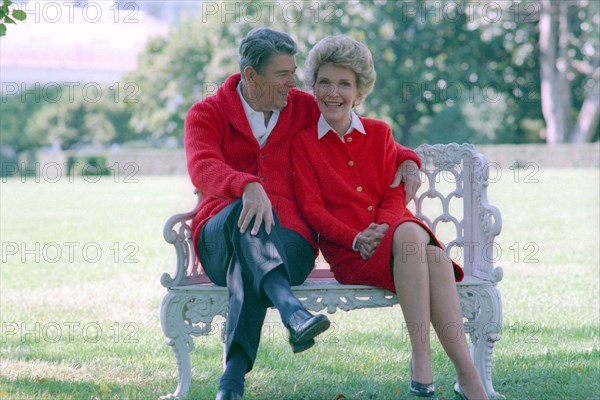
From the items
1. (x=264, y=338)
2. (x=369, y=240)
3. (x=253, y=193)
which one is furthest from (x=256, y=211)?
(x=264, y=338)

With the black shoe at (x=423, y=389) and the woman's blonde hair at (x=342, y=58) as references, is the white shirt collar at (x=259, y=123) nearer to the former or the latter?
the woman's blonde hair at (x=342, y=58)

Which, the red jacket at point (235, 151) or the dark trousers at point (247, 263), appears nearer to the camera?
the dark trousers at point (247, 263)

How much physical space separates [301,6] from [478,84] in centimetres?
808

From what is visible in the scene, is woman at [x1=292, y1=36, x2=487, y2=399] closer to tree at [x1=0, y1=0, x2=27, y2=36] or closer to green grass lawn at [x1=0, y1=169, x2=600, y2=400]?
green grass lawn at [x1=0, y1=169, x2=600, y2=400]

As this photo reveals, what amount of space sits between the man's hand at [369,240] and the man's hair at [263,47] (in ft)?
2.75

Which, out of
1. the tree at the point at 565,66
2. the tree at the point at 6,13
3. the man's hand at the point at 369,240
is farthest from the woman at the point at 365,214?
the tree at the point at 565,66

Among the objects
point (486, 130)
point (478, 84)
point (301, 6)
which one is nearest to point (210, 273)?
point (301, 6)

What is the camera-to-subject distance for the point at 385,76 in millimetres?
33719

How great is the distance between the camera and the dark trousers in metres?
3.43

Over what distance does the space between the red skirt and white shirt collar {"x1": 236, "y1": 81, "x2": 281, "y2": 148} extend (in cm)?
55

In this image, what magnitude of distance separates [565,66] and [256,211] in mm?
33459

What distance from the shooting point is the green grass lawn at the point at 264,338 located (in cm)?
413

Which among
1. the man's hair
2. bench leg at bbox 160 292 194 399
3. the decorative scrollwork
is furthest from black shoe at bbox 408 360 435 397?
the man's hair

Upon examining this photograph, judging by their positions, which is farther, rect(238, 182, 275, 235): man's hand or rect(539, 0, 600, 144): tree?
rect(539, 0, 600, 144): tree
